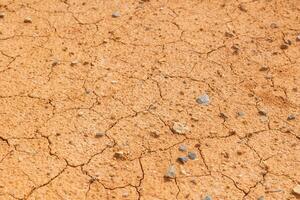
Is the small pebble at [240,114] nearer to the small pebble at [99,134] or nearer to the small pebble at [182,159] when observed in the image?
the small pebble at [182,159]

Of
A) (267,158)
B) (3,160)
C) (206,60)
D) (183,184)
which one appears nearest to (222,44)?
(206,60)

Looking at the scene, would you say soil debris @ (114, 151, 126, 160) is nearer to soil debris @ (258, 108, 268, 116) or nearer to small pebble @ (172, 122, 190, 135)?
small pebble @ (172, 122, 190, 135)

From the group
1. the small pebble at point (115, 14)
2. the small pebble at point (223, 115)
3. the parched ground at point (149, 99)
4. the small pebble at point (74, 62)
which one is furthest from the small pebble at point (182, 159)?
the small pebble at point (115, 14)

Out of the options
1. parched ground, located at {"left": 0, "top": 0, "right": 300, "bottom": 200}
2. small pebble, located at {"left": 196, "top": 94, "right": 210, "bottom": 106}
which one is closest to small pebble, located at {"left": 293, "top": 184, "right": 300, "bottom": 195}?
parched ground, located at {"left": 0, "top": 0, "right": 300, "bottom": 200}

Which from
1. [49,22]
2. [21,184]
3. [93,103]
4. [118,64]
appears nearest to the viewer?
[21,184]

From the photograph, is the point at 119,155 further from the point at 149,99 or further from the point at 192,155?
the point at 149,99

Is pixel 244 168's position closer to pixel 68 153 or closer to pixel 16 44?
pixel 68 153

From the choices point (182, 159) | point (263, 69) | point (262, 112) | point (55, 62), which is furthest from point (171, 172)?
point (55, 62)

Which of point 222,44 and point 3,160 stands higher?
point 222,44
